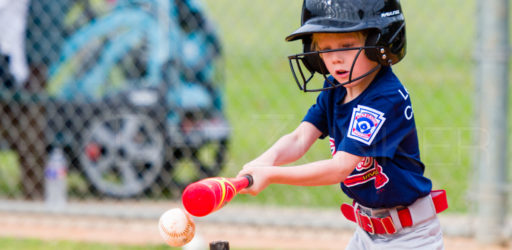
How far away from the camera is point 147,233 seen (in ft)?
14.4

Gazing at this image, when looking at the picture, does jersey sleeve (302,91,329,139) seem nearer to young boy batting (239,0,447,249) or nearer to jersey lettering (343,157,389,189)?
young boy batting (239,0,447,249)

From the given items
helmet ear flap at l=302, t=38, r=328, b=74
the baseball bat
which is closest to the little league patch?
helmet ear flap at l=302, t=38, r=328, b=74

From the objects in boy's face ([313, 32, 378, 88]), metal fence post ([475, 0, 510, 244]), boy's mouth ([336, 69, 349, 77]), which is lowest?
metal fence post ([475, 0, 510, 244])

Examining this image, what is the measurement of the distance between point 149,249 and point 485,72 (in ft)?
6.53

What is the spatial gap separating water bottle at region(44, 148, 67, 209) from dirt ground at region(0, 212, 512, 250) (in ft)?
0.52

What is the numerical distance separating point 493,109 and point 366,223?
180 centimetres

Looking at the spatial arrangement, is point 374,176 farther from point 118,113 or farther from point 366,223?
point 118,113

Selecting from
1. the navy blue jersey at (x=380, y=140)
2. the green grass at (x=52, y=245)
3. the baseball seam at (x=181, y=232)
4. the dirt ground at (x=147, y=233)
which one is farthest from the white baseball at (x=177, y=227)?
the dirt ground at (x=147, y=233)

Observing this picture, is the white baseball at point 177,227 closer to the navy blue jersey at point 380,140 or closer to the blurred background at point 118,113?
the navy blue jersey at point 380,140

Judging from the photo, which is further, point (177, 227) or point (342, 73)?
point (342, 73)

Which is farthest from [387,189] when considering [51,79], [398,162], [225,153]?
[51,79]

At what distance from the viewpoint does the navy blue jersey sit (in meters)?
2.09

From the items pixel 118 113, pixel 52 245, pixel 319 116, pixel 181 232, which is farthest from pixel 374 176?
pixel 118 113

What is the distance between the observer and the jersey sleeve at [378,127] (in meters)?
2.07
